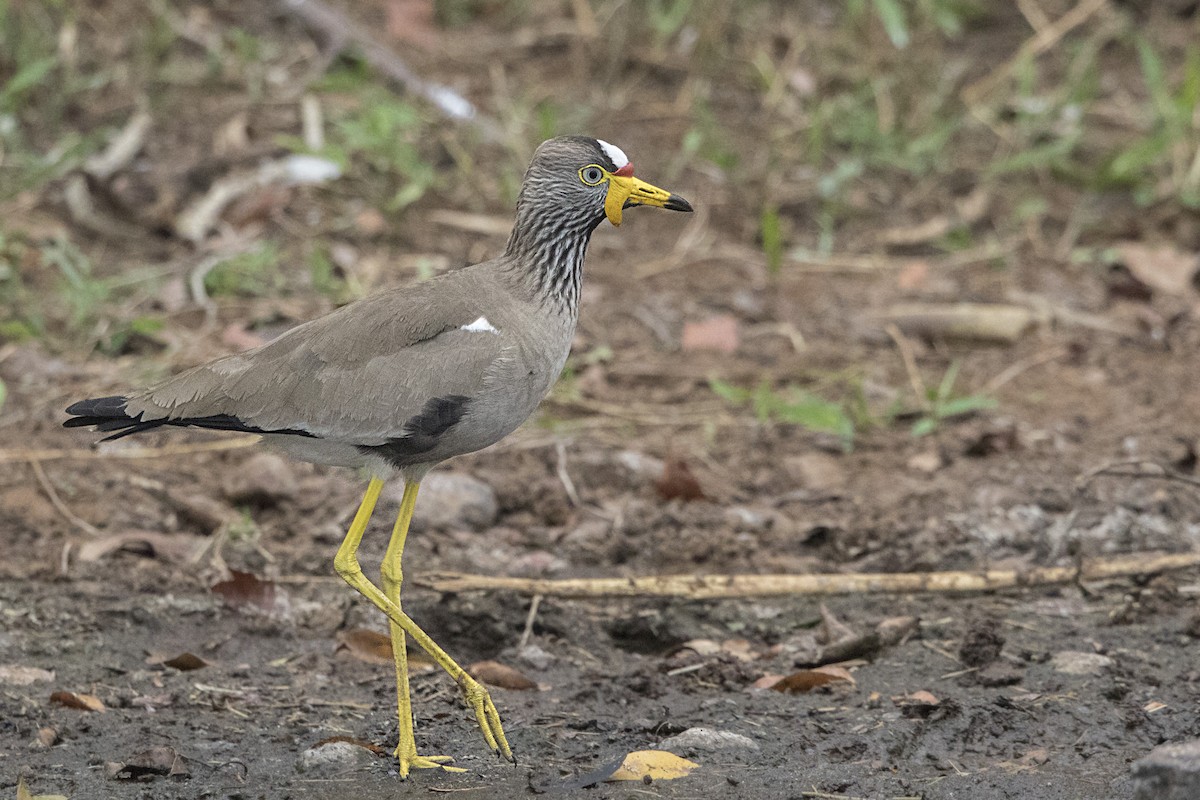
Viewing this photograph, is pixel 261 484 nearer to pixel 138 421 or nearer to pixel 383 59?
pixel 138 421

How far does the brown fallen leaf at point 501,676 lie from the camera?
4.62 meters

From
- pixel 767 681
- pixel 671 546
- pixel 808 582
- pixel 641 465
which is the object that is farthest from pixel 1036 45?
pixel 767 681

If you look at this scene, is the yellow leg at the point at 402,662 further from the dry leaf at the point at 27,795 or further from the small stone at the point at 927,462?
the small stone at the point at 927,462

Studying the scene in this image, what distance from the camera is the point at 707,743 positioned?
4.12m

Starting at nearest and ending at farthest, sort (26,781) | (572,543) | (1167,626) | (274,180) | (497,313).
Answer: (26,781)
(497,313)
(1167,626)
(572,543)
(274,180)

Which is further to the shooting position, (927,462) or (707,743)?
(927,462)

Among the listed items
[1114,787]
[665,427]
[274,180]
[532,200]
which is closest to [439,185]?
[274,180]

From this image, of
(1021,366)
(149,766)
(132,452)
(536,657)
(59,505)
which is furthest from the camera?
(1021,366)

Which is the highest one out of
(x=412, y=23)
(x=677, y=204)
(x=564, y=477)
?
(x=412, y=23)

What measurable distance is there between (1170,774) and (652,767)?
1.29 metres

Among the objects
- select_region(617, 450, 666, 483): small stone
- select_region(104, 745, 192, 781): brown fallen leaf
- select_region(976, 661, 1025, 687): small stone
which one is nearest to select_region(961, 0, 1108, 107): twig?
select_region(617, 450, 666, 483): small stone

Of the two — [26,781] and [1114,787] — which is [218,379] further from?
[1114,787]

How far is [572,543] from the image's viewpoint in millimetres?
5586

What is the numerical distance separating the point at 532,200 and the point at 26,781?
2.14 m
